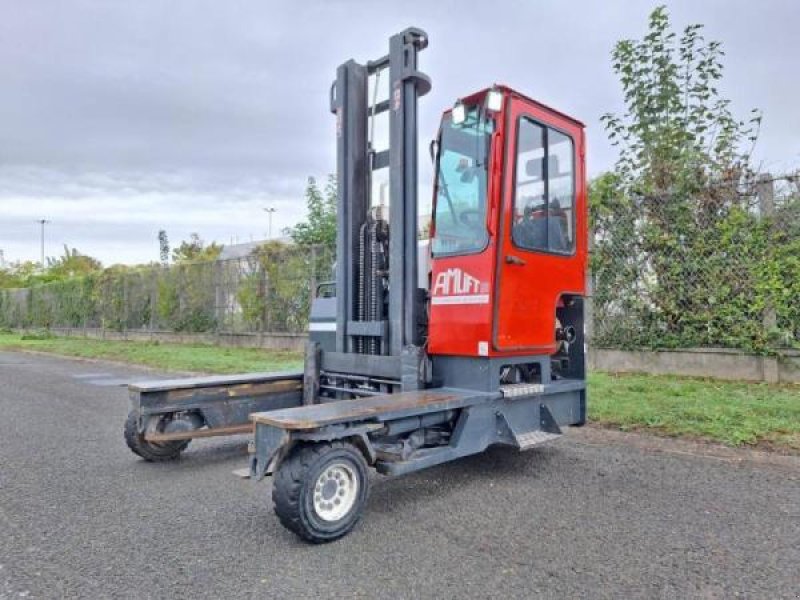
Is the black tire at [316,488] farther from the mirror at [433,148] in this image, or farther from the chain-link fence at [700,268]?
the chain-link fence at [700,268]

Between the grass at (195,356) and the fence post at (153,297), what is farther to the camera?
the fence post at (153,297)

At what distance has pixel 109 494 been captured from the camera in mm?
3846

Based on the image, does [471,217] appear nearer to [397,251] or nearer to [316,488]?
[397,251]

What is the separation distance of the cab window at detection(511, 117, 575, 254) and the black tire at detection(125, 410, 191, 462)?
10.00ft

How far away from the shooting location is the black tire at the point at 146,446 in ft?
14.5

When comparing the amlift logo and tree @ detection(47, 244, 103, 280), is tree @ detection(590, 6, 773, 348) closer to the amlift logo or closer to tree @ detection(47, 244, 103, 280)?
the amlift logo

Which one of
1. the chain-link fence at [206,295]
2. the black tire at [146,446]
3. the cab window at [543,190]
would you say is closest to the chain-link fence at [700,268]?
the cab window at [543,190]

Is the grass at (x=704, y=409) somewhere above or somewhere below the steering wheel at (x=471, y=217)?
below

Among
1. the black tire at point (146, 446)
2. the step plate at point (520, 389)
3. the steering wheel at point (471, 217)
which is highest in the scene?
the steering wheel at point (471, 217)

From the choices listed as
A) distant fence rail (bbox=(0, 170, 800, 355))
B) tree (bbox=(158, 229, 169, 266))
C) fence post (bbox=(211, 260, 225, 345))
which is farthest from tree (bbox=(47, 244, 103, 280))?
distant fence rail (bbox=(0, 170, 800, 355))

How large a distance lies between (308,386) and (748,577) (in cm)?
322

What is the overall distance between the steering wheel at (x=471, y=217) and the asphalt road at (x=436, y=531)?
69.5 inches

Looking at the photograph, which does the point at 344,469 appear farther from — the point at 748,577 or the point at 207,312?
the point at 207,312

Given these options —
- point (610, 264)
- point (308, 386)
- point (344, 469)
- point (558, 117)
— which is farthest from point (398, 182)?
point (610, 264)
